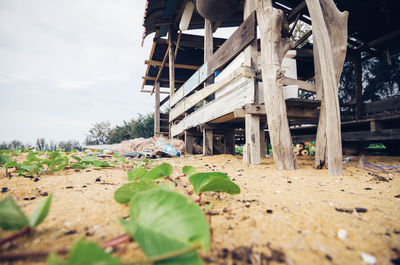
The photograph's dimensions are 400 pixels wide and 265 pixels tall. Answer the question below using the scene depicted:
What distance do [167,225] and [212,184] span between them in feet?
1.26

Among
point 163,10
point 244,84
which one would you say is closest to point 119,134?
point 163,10

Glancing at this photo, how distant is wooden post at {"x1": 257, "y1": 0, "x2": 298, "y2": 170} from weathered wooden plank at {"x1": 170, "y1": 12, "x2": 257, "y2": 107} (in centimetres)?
59

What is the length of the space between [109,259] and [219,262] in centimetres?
30

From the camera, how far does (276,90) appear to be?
2.25m

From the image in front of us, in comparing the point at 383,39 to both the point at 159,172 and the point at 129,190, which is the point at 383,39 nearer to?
the point at 159,172

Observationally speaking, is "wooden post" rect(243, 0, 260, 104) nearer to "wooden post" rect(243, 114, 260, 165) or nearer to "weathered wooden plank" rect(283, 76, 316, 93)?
"wooden post" rect(243, 114, 260, 165)

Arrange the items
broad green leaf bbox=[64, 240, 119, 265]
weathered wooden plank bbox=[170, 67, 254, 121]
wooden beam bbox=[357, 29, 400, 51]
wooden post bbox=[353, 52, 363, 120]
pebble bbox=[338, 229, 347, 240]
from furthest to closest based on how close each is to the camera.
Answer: wooden post bbox=[353, 52, 363, 120] → wooden beam bbox=[357, 29, 400, 51] → weathered wooden plank bbox=[170, 67, 254, 121] → pebble bbox=[338, 229, 347, 240] → broad green leaf bbox=[64, 240, 119, 265]

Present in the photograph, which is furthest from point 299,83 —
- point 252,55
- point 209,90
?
point 209,90

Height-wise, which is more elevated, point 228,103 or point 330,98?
point 228,103

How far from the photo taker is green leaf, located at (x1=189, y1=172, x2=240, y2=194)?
2.66 ft

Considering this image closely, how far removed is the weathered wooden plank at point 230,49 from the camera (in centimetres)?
291

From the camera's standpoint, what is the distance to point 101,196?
39.0 inches

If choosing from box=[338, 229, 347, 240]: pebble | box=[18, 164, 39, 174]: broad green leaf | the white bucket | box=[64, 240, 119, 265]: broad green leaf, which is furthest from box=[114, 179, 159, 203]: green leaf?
the white bucket

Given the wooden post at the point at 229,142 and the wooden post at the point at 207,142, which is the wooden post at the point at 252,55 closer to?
the wooden post at the point at 207,142
